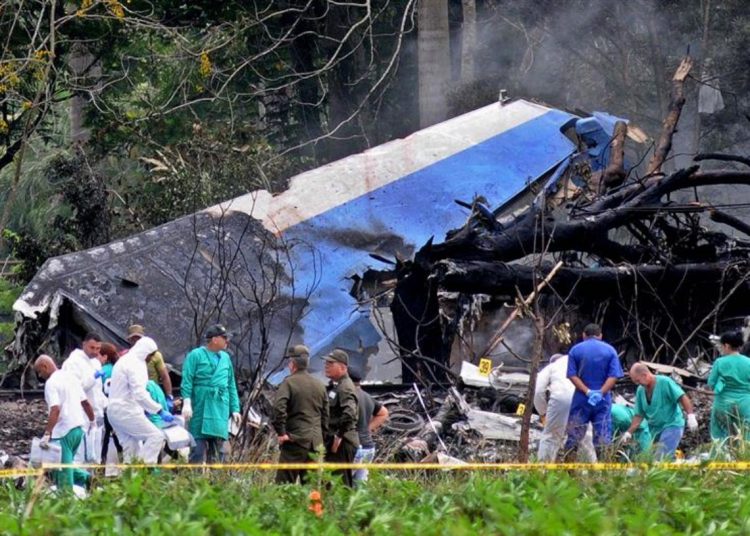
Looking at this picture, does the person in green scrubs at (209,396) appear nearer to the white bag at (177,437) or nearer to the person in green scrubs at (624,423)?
the white bag at (177,437)

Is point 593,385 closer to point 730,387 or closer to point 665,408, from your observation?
point 665,408

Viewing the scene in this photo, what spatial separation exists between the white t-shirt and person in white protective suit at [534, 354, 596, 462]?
12.6ft

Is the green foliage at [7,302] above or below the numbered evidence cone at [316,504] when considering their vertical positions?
below

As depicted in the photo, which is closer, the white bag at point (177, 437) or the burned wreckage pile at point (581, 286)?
the white bag at point (177, 437)

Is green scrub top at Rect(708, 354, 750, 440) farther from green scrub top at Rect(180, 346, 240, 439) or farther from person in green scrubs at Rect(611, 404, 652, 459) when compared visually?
green scrub top at Rect(180, 346, 240, 439)

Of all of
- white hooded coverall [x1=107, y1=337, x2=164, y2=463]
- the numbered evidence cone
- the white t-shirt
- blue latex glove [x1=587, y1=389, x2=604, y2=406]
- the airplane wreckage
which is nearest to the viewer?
the numbered evidence cone

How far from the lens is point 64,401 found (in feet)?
35.3

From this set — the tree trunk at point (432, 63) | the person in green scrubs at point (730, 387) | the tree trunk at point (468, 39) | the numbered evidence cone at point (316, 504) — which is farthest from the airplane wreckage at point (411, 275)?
the tree trunk at point (468, 39)

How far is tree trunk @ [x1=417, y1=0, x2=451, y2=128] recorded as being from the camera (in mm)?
23422

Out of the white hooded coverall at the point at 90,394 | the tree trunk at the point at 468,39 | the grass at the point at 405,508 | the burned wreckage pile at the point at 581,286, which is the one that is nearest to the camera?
the grass at the point at 405,508

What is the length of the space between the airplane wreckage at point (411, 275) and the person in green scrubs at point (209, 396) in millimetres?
2309

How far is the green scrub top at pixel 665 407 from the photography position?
36.9ft

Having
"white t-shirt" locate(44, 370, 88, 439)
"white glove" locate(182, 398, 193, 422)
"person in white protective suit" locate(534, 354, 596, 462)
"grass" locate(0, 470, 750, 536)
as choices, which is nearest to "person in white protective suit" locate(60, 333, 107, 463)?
"white t-shirt" locate(44, 370, 88, 439)

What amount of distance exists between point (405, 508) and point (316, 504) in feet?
1.12
